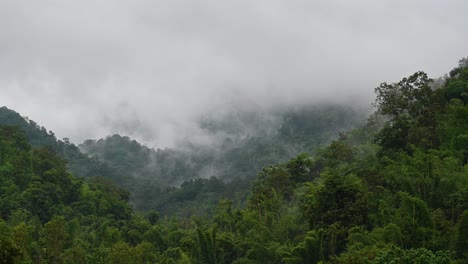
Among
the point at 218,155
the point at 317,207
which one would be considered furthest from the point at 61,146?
the point at 317,207

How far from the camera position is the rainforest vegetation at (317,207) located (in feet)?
66.0

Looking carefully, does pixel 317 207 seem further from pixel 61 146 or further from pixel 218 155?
pixel 218 155

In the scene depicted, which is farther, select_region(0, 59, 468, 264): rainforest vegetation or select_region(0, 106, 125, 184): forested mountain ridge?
select_region(0, 106, 125, 184): forested mountain ridge

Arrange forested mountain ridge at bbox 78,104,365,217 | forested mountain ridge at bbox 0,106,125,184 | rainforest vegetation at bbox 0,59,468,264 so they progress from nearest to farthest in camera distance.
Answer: rainforest vegetation at bbox 0,59,468,264, forested mountain ridge at bbox 78,104,365,217, forested mountain ridge at bbox 0,106,125,184

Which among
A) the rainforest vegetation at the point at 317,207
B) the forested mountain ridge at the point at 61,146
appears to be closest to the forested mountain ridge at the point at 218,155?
the forested mountain ridge at the point at 61,146

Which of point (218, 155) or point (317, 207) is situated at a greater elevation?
point (218, 155)

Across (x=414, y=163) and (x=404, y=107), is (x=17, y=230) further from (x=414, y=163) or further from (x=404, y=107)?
(x=404, y=107)

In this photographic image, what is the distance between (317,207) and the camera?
25.1m

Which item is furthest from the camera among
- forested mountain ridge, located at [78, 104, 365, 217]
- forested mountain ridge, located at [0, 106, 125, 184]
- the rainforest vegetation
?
forested mountain ridge, located at [0, 106, 125, 184]

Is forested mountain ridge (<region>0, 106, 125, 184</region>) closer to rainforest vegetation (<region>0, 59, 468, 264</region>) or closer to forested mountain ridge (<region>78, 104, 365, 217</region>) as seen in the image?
forested mountain ridge (<region>78, 104, 365, 217</region>)

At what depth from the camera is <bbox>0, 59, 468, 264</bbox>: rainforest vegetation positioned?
20.1 metres

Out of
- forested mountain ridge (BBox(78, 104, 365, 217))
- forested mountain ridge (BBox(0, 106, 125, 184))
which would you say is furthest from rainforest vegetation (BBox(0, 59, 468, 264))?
forested mountain ridge (BBox(0, 106, 125, 184))

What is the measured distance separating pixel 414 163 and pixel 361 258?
9.89 m

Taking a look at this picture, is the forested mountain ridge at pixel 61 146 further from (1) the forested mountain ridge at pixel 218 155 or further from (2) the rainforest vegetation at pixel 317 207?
(2) the rainforest vegetation at pixel 317 207
